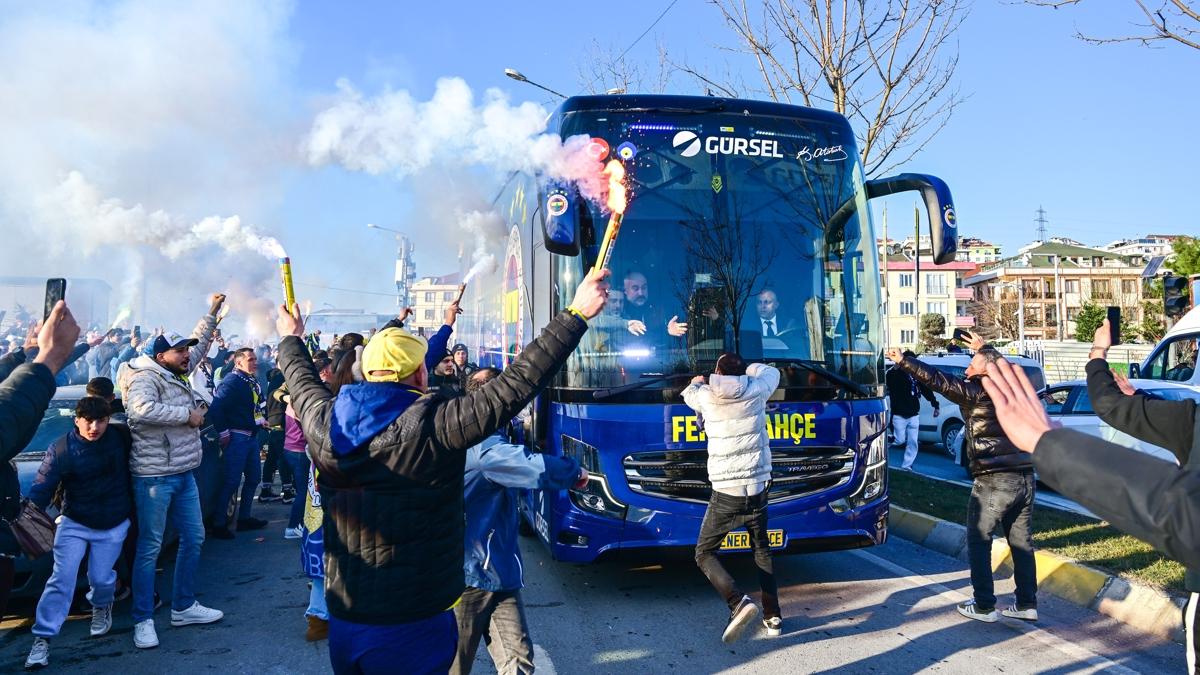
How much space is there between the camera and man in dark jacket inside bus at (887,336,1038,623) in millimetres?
5461

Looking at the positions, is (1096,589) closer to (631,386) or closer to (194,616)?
(631,386)

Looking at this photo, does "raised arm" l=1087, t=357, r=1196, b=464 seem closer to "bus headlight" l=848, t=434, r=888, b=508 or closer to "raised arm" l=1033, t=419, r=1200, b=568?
"raised arm" l=1033, t=419, r=1200, b=568

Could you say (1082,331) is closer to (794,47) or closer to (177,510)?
(794,47)

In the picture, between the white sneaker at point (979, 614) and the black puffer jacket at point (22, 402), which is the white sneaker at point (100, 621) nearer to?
the black puffer jacket at point (22, 402)

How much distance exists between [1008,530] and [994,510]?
228 millimetres

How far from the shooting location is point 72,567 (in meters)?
4.96

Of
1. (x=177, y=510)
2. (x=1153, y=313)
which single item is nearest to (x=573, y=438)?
(x=177, y=510)

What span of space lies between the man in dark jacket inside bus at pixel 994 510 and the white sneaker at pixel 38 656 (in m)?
5.75

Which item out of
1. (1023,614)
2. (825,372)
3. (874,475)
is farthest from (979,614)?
(825,372)

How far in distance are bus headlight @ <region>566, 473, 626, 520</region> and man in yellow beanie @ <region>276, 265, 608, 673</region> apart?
9.01 feet

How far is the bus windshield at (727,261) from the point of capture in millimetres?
5660

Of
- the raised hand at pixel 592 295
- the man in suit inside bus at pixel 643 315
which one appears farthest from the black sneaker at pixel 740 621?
the raised hand at pixel 592 295

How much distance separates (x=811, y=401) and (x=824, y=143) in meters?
1.99

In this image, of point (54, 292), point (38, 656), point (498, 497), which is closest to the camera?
point (54, 292)
